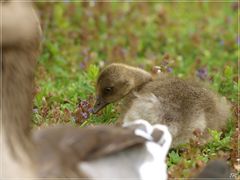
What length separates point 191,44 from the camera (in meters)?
8.41

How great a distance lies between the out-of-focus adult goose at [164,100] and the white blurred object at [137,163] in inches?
34.8

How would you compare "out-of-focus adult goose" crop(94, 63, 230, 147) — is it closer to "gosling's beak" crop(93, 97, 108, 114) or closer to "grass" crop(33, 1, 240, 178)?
"gosling's beak" crop(93, 97, 108, 114)

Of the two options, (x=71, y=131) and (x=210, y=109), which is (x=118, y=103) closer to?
(x=210, y=109)

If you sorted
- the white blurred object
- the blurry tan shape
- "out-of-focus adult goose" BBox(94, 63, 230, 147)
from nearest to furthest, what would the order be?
the blurry tan shape, the white blurred object, "out-of-focus adult goose" BBox(94, 63, 230, 147)

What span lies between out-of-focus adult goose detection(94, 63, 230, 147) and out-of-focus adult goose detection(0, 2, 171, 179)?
1082 millimetres

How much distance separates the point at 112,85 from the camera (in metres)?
5.79

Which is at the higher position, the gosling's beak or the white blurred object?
the white blurred object

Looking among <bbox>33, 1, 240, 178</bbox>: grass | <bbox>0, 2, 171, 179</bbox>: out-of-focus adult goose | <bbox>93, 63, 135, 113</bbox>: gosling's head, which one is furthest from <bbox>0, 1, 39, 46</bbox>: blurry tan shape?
<bbox>93, 63, 135, 113</bbox>: gosling's head

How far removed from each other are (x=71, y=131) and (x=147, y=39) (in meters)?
4.57

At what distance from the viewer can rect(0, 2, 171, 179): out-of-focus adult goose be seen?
3.88 metres

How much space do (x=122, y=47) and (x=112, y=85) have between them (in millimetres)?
2516

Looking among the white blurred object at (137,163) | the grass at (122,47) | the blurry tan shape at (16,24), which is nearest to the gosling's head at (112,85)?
the grass at (122,47)

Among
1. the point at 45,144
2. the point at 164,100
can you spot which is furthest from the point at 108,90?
the point at 45,144

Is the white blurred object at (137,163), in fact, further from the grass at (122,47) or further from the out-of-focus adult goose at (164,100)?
the grass at (122,47)
